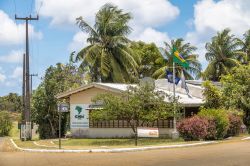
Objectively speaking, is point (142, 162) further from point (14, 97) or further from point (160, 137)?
point (14, 97)

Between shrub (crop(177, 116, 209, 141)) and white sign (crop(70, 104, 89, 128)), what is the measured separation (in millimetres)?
10877

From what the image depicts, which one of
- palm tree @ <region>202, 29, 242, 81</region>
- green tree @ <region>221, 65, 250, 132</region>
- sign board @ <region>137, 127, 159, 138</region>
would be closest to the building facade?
green tree @ <region>221, 65, 250, 132</region>

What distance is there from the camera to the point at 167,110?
1057 inches

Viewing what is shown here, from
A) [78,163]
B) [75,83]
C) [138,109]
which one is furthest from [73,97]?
[78,163]

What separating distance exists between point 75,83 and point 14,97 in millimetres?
62226

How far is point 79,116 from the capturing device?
34469 millimetres

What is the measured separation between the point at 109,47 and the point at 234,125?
1611cm

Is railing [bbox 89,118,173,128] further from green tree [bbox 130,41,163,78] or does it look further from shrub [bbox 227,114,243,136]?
green tree [bbox 130,41,163,78]

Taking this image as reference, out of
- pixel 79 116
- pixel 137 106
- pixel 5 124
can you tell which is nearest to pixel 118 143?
pixel 137 106

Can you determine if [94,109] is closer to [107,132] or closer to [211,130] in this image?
[107,132]

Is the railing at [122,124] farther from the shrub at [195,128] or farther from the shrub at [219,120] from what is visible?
the shrub at [219,120]

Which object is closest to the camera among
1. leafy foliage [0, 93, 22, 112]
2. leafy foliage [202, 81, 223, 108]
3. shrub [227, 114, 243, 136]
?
shrub [227, 114, 243, 136]

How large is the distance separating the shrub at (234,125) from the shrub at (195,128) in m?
3.02

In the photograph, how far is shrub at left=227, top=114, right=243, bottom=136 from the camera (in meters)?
27.3
